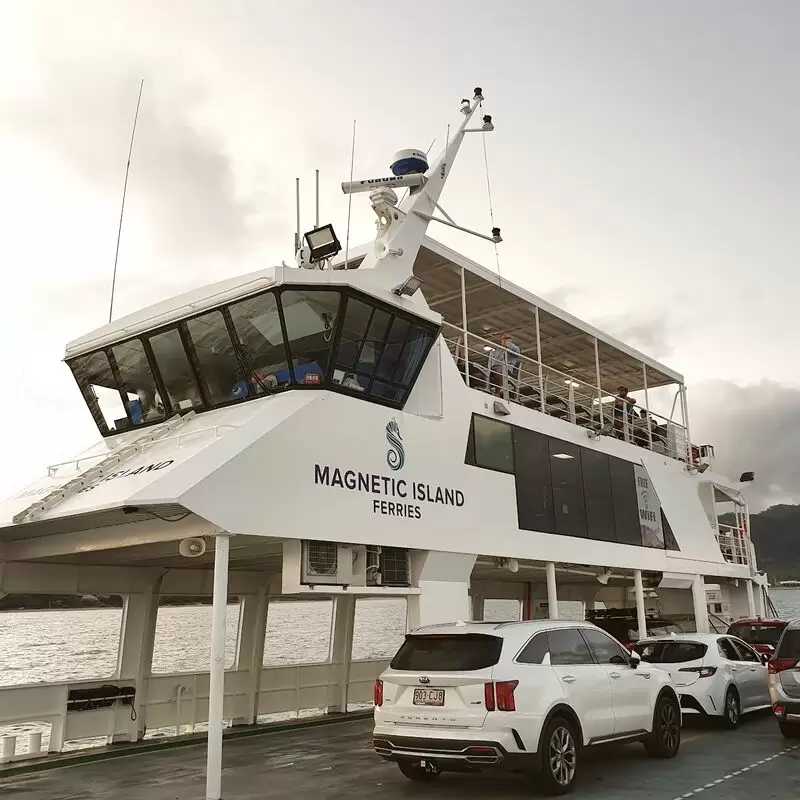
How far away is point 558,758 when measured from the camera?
303 inches

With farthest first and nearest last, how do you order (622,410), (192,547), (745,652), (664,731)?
1. (622,410)
2. (745,652)
3. (664,731)
4. (192,547)

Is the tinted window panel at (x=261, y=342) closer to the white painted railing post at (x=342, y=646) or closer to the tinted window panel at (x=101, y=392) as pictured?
the tinted window panel at (x=101, y=392)

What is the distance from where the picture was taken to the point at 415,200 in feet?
43.0

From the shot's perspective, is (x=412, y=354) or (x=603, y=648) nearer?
(x=603, y=648)

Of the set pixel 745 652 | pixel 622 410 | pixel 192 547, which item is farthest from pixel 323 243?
pixel 745 652

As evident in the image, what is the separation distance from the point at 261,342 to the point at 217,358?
881mm

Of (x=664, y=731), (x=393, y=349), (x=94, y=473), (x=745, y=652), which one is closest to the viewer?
(x=664, y=731)

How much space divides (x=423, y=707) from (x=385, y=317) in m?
5.40

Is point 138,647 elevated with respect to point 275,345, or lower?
lower

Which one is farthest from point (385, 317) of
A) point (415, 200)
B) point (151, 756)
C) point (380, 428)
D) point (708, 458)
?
point (708, 458)

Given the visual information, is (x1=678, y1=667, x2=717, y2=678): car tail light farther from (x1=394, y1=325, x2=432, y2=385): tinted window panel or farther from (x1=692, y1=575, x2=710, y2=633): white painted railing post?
(x1=692, y1=575, x2=710, y2=633): white painted railing post

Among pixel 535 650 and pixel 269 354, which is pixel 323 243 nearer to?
pixel 269 354

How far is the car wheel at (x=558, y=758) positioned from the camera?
24.6ft

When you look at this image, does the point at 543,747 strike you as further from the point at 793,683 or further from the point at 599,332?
the point at 599,332
